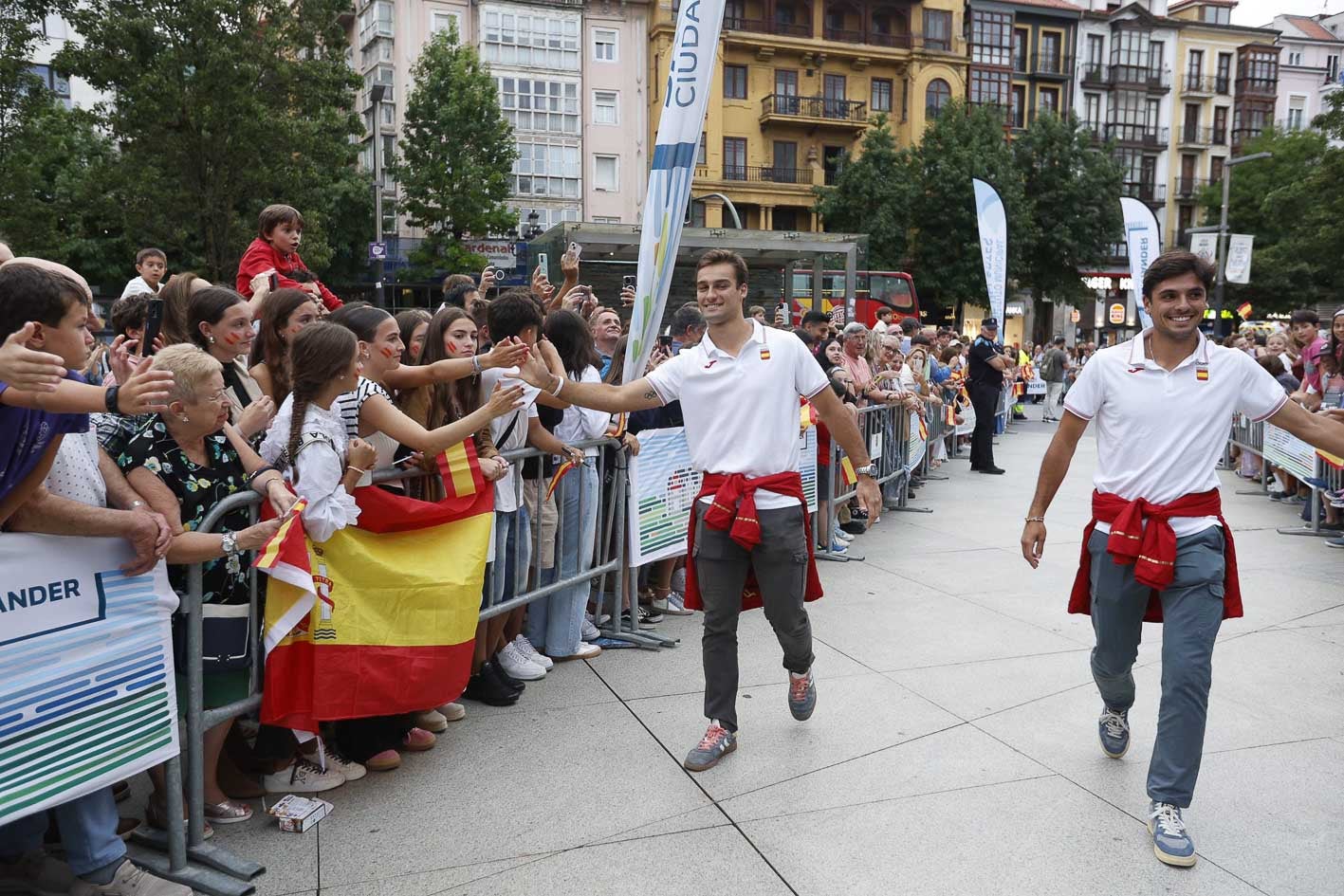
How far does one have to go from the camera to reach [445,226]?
3691 centimetres

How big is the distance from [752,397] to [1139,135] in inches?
2463

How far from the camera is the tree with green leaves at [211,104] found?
18.0 meters

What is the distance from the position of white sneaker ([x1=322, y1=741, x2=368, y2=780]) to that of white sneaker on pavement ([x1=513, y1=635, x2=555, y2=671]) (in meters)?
1.31

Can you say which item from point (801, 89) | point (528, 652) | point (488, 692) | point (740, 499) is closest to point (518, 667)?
point (528, 652)

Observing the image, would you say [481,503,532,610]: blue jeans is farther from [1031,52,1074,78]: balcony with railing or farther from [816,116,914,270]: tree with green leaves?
[1031,52,1074,78]: balcony with railing

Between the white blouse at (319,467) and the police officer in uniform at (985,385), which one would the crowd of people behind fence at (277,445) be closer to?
the white blouse at (319,467)

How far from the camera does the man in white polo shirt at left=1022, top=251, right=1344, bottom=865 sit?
345cm

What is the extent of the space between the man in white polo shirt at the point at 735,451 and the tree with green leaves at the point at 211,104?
17.4m

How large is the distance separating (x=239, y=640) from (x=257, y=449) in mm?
851

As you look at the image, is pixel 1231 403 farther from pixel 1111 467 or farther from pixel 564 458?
pixel 564 458

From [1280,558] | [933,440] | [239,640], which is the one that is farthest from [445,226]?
[239,640]

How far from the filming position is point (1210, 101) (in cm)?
5906

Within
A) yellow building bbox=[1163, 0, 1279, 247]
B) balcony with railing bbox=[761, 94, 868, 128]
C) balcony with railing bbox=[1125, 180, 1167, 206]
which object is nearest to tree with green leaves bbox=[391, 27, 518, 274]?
balcony with railing bbox=[761, 94, 868, 128]

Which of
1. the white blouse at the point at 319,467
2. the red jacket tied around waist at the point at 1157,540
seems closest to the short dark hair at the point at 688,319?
the white blouse at the point at 319,467
